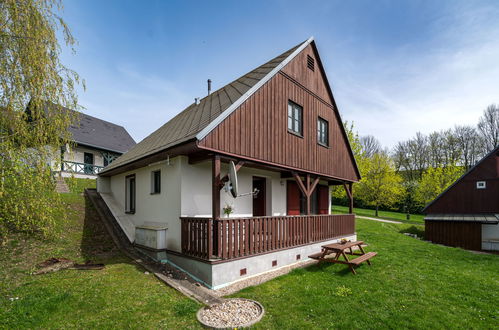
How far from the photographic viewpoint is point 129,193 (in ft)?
37.6

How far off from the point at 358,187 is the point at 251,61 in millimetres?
20533

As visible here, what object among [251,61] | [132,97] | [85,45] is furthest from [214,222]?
[251,61]

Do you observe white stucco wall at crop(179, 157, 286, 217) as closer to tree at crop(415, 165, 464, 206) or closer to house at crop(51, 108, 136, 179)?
house at crop(51, 108, 136, 179)

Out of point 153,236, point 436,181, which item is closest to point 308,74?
point 153,236

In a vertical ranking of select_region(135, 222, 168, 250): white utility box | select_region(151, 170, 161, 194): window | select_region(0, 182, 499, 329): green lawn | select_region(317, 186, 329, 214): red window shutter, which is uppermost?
select_region(151, 170, 161, 194): window

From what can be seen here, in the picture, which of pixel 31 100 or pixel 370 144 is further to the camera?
pixel 370 144

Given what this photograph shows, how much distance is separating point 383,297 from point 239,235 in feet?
11.0

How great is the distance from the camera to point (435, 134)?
37.3m

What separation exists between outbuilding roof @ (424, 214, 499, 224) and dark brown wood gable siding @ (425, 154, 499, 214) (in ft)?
1.55

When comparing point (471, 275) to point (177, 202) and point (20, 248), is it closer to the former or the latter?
point (177, 202)

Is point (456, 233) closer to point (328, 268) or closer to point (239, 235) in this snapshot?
point (328, 268)

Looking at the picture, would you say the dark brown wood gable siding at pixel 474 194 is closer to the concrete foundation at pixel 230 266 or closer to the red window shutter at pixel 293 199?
the red window shutter at pixel 293 199

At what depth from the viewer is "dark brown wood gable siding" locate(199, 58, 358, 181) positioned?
7.36 meters

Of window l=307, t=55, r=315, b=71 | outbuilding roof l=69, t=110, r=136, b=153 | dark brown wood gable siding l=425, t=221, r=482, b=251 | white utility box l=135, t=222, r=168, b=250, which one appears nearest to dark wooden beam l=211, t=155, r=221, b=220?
white utility box l=135, t=222, r=168, b=250
